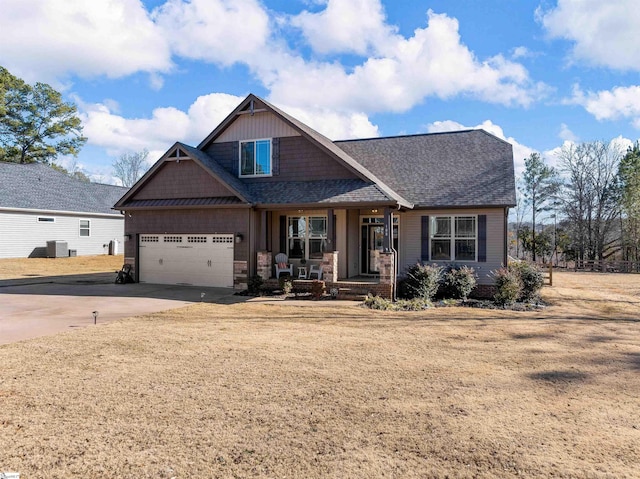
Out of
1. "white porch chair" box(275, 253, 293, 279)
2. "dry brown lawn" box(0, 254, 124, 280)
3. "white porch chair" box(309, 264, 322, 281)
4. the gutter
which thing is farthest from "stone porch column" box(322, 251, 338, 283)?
the gutter

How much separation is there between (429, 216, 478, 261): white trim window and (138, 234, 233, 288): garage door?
717 centimetres

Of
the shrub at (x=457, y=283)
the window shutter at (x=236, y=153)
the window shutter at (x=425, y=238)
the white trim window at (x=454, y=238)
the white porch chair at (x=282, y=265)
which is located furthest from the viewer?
the window shutter at (x=236, y=153)

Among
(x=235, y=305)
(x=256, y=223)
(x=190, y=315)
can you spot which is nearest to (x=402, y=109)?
(x=256, y=223)

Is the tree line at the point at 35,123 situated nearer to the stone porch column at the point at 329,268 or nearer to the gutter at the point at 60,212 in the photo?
the gutter at the point at 60,212

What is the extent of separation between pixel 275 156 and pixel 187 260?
16.4 ft

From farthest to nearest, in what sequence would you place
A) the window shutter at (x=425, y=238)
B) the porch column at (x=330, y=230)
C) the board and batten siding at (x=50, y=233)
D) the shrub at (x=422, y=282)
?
the board and batten siding at (x=50, y=233) < the window shutter at (x=425, y=238) < the porch column at (x=330, y=230) < the shrub at (x=422, y=282)

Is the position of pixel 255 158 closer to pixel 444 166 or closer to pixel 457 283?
pixel 444 166

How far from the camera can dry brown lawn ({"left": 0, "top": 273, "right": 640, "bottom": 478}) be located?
10.8 ft

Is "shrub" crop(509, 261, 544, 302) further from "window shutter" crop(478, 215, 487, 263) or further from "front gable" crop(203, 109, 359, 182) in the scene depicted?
"front gable" crop(203, 109, 359, 182)

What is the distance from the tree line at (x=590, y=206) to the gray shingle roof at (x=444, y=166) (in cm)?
2144

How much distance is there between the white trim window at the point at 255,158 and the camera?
15203 millimetres

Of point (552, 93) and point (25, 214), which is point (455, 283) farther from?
point (25, 214)

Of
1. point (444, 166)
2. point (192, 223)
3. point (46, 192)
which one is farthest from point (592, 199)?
point (46, 192)

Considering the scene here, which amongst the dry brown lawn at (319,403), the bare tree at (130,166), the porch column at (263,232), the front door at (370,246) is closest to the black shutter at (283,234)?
the porch column at (263,232)
